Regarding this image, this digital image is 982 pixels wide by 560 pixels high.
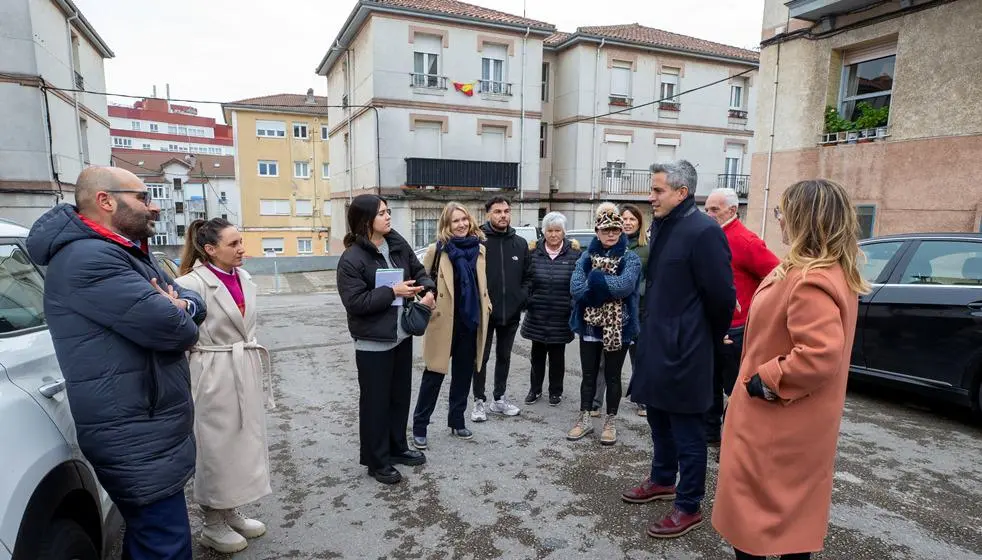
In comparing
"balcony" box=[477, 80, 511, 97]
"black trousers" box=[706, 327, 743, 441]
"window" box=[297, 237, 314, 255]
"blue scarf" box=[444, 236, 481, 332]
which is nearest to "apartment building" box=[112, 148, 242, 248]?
"window" box=[297, 237, 314, 255]

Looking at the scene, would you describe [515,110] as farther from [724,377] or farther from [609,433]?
[609,433]

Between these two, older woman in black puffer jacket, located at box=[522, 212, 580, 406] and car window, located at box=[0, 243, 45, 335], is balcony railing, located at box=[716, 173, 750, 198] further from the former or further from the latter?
car window, located at box=[0, 243, 45, 335]

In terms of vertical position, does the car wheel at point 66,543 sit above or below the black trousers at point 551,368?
above

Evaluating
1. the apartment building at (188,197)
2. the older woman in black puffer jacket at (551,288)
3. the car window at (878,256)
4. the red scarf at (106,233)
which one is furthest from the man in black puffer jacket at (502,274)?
the apartment building at (188,197)

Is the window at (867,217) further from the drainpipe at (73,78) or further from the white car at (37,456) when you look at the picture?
the drainpipe at (73,78)

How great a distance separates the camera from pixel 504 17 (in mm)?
21656

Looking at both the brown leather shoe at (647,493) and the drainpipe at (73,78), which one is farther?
the drainpipe at (73,78)

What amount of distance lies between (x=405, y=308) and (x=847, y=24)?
36.1 feet

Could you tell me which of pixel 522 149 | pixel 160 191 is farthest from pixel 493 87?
pixel 160 191

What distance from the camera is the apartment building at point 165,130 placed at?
220 ft

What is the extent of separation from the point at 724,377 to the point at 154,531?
3.83m

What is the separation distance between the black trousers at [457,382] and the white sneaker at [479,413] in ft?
1.02

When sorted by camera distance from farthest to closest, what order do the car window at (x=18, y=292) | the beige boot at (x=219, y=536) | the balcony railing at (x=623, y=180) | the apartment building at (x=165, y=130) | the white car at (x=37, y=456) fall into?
the apartment building at (x=165, y=130) < the balcony railing at (x=623, y=180) < the beige boot at (x=219, y=536) < the car window at (x=18, y=292) < the white car at (x=37, y=456)

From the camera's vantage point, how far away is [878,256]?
5.42m
